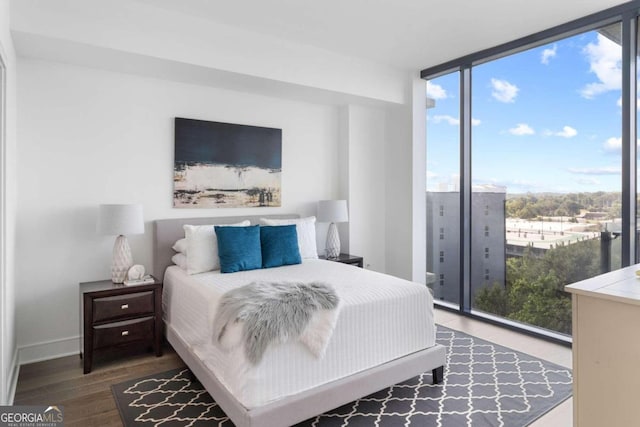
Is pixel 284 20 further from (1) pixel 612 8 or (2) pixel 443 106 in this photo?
(1) pixel 612 8

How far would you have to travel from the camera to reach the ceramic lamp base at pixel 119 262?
126 inches

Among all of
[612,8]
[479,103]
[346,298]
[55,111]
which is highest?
[612,8]

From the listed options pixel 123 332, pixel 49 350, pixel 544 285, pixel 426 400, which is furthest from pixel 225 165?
pixel 544 285

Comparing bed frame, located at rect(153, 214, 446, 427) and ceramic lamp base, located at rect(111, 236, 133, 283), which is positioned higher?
ceramic lamp base, located at rect(111, 236, 133, 283)

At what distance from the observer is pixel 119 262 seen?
3.20 m

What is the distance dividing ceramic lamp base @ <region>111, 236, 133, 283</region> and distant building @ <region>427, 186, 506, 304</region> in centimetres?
336

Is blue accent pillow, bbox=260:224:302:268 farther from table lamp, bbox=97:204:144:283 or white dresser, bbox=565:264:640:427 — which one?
white dresser, bbox=565:264:640:427

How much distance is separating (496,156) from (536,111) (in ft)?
1.81

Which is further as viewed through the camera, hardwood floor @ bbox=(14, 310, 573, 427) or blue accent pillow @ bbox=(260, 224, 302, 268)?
blue accent pillow @ bbox=(260, 224, 302, 268)

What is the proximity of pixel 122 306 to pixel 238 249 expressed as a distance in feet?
3.23

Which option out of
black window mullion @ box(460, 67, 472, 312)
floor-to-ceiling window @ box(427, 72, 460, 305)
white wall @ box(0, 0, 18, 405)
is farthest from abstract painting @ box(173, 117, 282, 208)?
black window mullion @ box(460, 67, 472, 312)

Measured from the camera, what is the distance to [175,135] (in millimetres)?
3713

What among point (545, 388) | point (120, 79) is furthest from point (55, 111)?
point (545, 388)

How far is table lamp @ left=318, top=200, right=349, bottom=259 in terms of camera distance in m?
4.37
